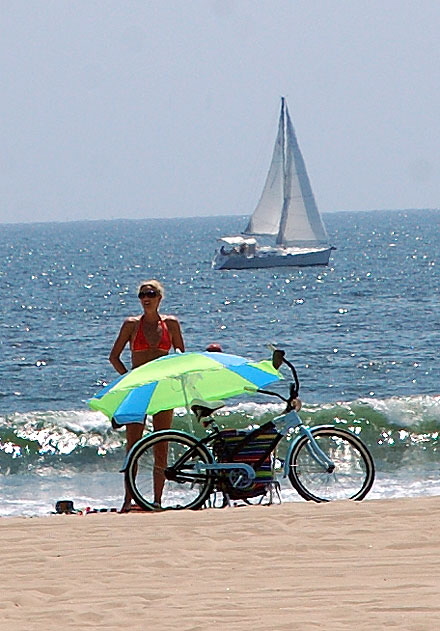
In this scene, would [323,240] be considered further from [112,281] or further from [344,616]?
[344,616]

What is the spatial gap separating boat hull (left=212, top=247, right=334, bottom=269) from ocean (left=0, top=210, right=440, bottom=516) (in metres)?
0.58

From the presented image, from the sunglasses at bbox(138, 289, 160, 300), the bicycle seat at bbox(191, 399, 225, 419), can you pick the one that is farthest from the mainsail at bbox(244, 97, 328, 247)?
the bicycle seat at bbox(191, 399, 225, 419)

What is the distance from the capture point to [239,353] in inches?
1070

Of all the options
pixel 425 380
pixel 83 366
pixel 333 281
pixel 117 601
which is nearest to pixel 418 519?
pixel 117 601

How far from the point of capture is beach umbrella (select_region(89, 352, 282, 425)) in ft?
23.8

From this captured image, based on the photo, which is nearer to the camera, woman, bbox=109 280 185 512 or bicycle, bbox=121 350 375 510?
bicycle, bbox=121 350 375 510

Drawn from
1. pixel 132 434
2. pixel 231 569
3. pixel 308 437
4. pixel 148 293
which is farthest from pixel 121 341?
pixel 231 569

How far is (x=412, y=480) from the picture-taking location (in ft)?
38.3

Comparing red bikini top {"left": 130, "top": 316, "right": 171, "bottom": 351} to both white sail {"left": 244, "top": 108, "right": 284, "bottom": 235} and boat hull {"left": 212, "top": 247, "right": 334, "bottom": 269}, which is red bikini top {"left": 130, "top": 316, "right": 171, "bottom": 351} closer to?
white sail {"left": 244, "top": 108, "right": 284, "bottom": 235}

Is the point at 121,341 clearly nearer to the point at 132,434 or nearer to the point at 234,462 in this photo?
the point at 132,434

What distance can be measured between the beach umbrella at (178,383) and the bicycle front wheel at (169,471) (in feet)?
0.69

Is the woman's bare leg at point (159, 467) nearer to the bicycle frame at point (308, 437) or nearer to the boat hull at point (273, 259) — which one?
the bicycle frame at point (308, 437)

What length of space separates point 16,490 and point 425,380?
39.3 ft

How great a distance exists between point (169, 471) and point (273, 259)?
5331 centimetres
